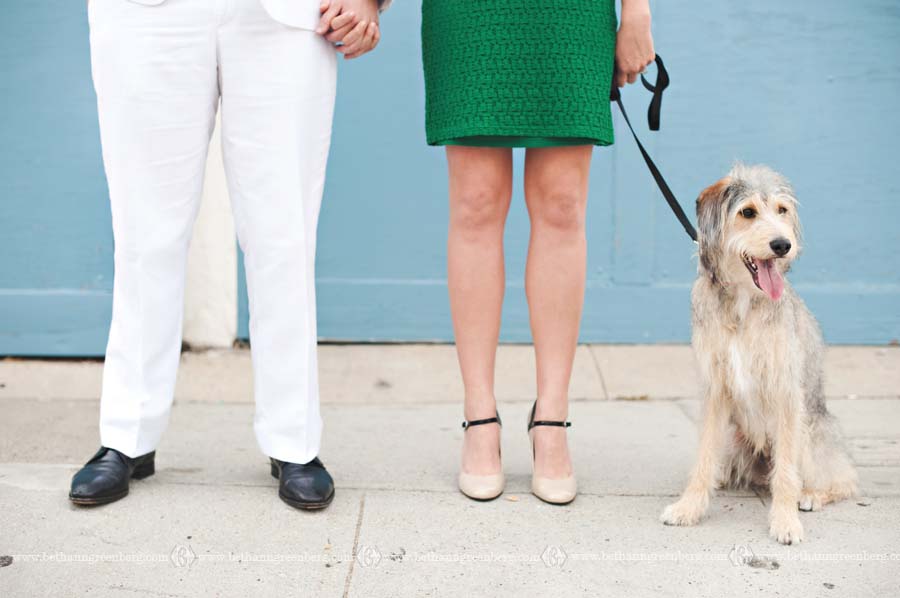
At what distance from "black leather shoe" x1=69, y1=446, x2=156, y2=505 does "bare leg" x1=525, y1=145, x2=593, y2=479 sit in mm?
1245

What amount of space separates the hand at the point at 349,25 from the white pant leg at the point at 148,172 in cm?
32

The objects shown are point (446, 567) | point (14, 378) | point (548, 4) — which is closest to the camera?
point (446, 567)

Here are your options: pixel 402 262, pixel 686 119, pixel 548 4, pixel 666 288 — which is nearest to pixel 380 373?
pixel 402 262

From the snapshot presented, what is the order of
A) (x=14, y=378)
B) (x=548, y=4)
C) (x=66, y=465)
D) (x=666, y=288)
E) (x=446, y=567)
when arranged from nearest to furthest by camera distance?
(x=446, y=567), (x=548, y=4), (x=66, y=465), (x=14, y=378), (x=666, y=288)

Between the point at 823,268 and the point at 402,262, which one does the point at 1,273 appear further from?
the point at 823,268

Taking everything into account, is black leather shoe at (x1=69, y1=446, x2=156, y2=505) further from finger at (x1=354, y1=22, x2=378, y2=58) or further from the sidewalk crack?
finger at (x1=354, y1=22, x2=378, y2=58)

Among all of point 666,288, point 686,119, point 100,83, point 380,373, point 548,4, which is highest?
point 548,4

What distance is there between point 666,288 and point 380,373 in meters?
1.46

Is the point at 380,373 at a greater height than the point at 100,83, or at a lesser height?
lesser

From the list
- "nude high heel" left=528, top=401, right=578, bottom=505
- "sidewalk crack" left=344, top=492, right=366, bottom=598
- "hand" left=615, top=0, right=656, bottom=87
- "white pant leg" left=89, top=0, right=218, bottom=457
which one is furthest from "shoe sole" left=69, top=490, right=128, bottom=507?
"hand" left=615, top=0, right=656, bottom=87

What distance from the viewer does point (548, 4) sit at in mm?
2732

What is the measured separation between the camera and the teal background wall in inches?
179

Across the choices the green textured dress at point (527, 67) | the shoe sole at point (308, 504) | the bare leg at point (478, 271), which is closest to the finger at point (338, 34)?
the green textured dress at point (527, 67)

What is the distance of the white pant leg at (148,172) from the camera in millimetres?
2551
